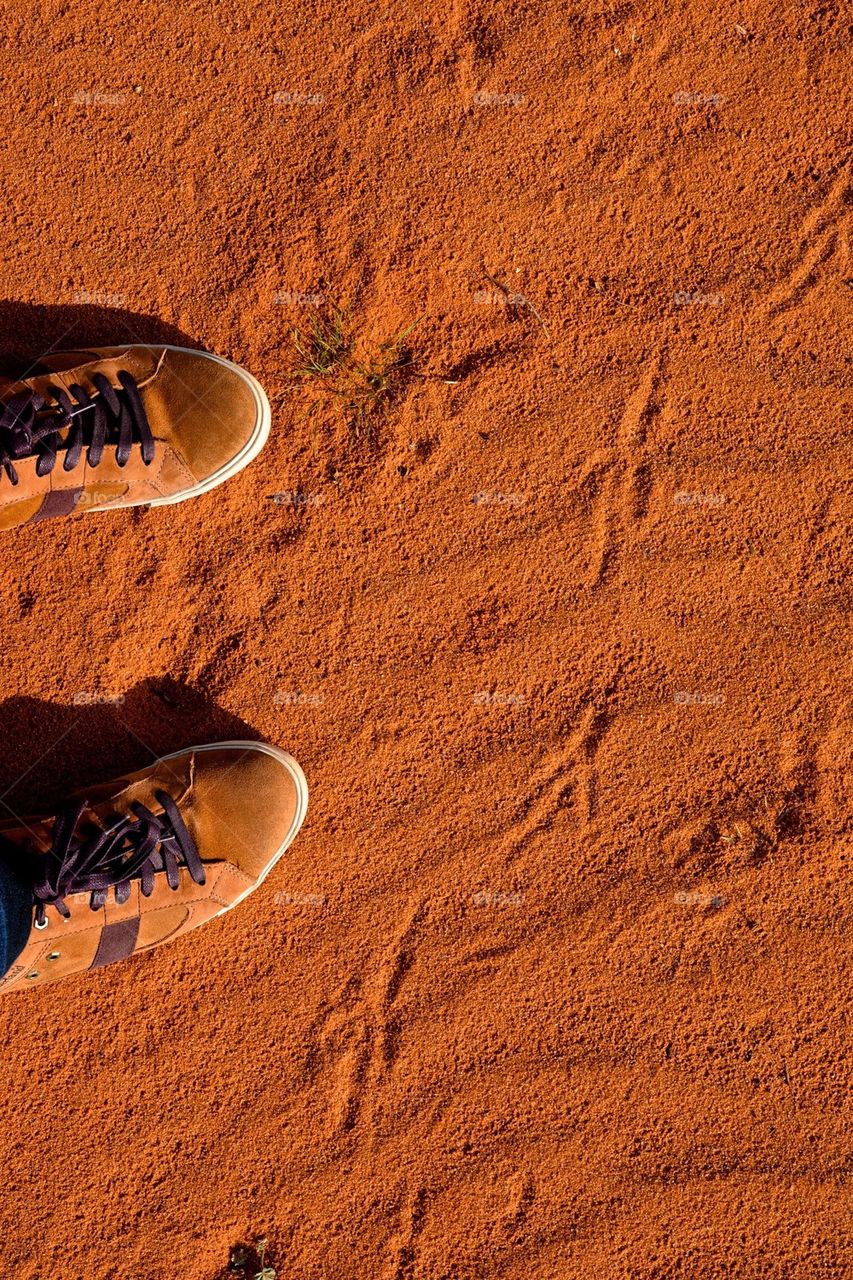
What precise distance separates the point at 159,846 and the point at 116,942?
349mm

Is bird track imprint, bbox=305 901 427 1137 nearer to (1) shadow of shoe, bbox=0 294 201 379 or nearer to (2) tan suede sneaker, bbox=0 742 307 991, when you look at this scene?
(2) tan suede sneaker, bbox=0 742 307 991

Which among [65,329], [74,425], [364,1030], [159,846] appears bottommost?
[364,1030]

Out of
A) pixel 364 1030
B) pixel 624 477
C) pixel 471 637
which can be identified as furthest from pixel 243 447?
pixel 364 1030

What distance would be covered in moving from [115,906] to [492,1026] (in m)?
1.35

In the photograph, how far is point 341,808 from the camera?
3.18 meters

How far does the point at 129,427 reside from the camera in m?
3.05

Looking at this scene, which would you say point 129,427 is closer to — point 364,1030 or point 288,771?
point 288,771

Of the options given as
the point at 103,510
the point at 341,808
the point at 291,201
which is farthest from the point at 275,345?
the point at 341,808

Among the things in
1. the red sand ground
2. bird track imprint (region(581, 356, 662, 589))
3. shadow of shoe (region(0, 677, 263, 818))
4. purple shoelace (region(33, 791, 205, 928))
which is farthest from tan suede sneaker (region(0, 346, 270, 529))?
bird track imprint (region(581, 356, 662, 589))

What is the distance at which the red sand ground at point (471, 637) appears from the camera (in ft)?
10.2

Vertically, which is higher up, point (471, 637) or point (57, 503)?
point (57, 503)

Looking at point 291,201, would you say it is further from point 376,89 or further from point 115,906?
point 115,906

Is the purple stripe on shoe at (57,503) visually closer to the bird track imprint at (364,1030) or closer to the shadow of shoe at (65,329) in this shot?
the shadow of shoe at (65,329)

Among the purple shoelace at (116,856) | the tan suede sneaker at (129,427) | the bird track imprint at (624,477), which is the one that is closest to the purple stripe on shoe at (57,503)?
the tan suede sneaker at (129,427)
